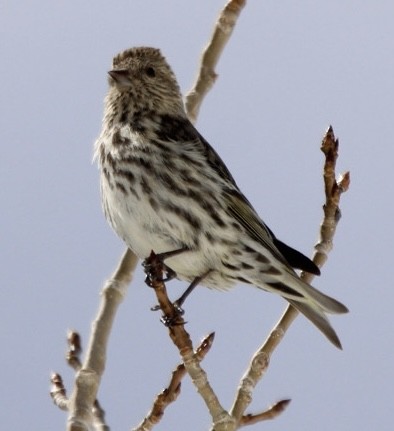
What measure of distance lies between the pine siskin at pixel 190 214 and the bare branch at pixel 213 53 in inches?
8.5

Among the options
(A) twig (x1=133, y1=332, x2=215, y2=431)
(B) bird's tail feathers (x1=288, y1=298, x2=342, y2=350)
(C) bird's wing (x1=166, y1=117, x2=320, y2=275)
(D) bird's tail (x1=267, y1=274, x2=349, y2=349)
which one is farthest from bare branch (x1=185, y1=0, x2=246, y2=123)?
(A) twig (x1=133, y1=332, x2=215, y2=431)

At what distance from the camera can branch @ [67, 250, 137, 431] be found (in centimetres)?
397

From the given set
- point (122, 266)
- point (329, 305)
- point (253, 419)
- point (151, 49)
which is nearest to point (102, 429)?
point (253, 419)

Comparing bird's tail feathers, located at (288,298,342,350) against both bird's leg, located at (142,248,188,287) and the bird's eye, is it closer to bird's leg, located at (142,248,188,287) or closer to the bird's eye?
bird's leg, located at (142,248,188,287)

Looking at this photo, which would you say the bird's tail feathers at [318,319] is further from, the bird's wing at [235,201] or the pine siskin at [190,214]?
the bird's wing at [235,201]

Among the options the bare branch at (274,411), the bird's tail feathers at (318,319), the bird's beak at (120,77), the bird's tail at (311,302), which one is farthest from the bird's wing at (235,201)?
the bare branch at (274,411)

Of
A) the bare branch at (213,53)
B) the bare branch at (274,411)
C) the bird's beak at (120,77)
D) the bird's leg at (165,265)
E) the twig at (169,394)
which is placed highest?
the bird's beak at (120,77)

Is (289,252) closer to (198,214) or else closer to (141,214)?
(198,214)

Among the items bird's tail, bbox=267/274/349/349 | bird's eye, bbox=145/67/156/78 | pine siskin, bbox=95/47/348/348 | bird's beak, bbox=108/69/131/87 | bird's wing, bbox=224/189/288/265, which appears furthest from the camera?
bird's eye, bbox=145/67/156/78

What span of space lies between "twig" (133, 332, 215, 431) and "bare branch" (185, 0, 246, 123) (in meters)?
1.90

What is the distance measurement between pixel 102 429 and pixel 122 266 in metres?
1.26

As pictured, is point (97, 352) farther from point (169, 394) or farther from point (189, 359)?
point (189, 359)

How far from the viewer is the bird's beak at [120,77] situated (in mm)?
6242

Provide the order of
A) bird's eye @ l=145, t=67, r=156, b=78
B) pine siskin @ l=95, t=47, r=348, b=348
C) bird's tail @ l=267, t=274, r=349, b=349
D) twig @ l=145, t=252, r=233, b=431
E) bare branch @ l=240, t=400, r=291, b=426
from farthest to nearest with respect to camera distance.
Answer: bird's eye @ l=145, t=67, r=156, b=78 < bird's tail @ l=267, t=274, r=349, b=349 < pine siskin @ l=95, t=47, r=348, b=348 < bare branch @ l=240, t=400, r=291, b=426 < twig @ l=145, t=252, r=233, b=431
